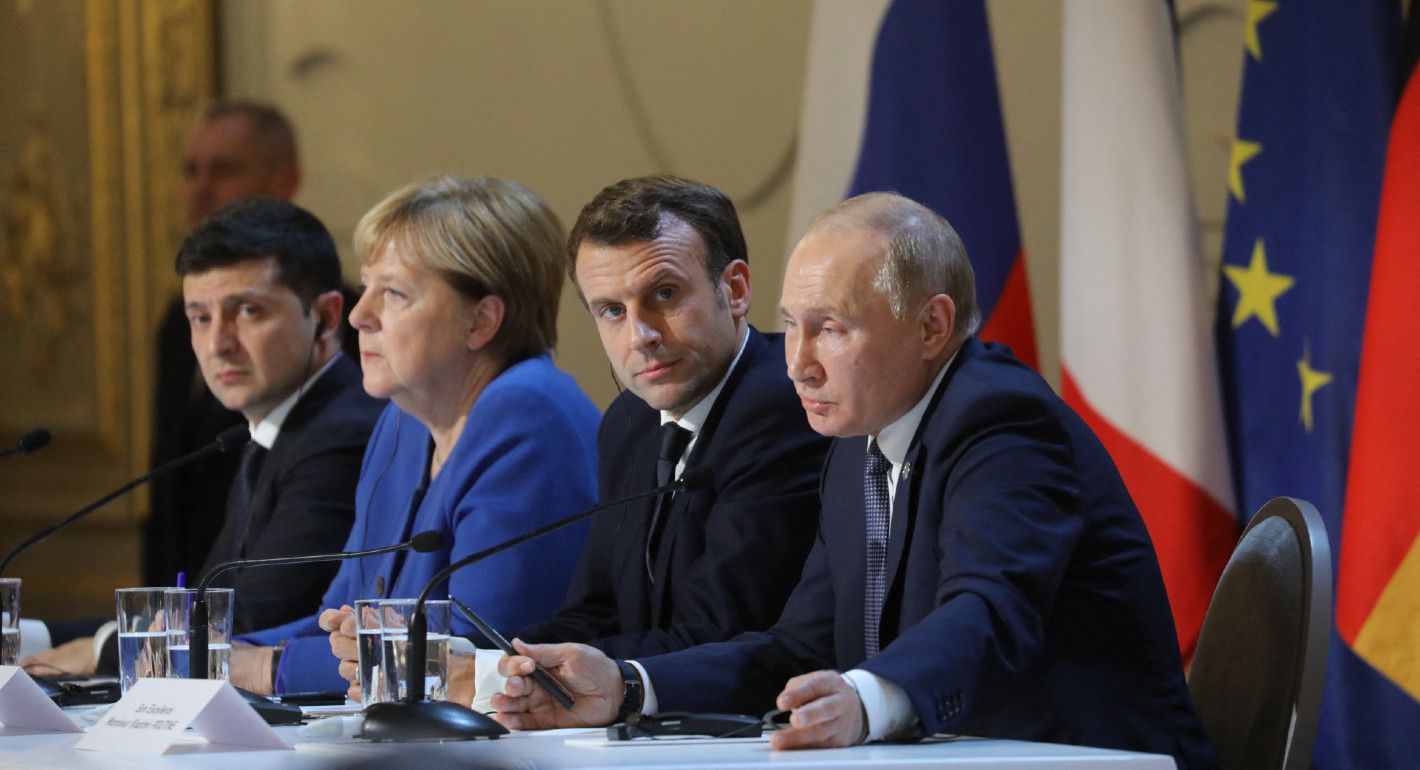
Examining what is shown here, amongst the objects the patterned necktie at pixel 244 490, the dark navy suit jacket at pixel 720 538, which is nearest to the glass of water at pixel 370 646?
the dark navy suit jacket at pixel 720 538

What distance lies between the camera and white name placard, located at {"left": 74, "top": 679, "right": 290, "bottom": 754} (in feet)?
5.96

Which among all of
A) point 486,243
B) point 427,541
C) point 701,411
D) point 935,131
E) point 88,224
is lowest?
point 427,541

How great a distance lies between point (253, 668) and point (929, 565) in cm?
138

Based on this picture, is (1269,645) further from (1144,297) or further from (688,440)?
(1144,297)

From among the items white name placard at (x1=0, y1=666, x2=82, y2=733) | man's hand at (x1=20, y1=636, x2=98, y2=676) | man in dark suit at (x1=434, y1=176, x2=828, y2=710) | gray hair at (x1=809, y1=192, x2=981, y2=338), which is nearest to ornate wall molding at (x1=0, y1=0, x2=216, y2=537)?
man's hand at (x1=20, y1=636, x2=98, y2=676)

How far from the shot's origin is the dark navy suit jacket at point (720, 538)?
8.41 ft

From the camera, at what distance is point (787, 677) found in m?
2.39

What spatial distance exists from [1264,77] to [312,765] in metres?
3.31

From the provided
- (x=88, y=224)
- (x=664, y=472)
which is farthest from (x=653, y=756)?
(x=88, y=224)

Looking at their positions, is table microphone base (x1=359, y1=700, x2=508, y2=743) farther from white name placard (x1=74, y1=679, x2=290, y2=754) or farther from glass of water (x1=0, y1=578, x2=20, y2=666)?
glass of water (x1=0, y1=578, x2=20, y2=666)

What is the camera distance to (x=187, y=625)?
228 centimetres

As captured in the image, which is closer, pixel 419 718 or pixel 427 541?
pixel 419 718

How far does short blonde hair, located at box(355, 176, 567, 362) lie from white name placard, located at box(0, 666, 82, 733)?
4.20 feet

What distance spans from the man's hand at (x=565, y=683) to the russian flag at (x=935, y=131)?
1.87 m
